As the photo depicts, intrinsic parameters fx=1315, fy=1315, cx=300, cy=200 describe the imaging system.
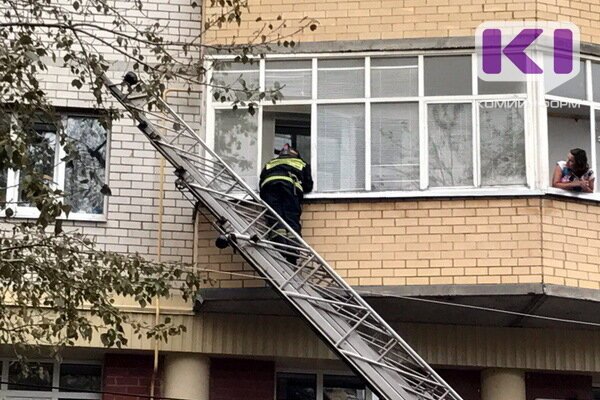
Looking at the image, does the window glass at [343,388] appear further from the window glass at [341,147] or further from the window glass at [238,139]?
the window glass at [238,139]

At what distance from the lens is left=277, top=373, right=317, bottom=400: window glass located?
1521cm

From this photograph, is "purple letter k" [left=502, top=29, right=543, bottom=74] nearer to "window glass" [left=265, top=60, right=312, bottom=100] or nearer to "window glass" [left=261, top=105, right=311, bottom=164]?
"window glass" [left=265, top=60, right=312, bottom=100]

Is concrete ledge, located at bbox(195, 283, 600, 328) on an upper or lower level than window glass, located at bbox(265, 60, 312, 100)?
lower

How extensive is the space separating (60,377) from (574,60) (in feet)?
22.1

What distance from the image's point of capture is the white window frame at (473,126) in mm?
13828

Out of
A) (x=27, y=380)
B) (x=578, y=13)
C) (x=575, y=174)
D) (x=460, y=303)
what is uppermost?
(x=578, y=13)

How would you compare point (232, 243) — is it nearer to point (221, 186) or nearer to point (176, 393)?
point (221, 186)

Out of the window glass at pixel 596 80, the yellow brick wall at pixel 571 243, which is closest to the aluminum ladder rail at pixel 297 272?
the yellow brick wall at pixel 571 243

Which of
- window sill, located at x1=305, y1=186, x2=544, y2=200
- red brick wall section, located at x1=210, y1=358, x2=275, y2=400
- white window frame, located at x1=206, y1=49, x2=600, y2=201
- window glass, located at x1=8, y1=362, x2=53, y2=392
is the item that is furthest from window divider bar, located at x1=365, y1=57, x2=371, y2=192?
window glass, located at x1=8, y1=362, x2=53, y2=392

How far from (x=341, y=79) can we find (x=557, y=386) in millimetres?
4249

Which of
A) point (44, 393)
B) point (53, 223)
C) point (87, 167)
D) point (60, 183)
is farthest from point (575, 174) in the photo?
point (44, 393)

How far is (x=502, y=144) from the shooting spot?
1405cm

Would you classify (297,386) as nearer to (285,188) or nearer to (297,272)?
(297,272)

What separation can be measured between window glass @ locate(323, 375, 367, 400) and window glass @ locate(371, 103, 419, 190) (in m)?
2.51
